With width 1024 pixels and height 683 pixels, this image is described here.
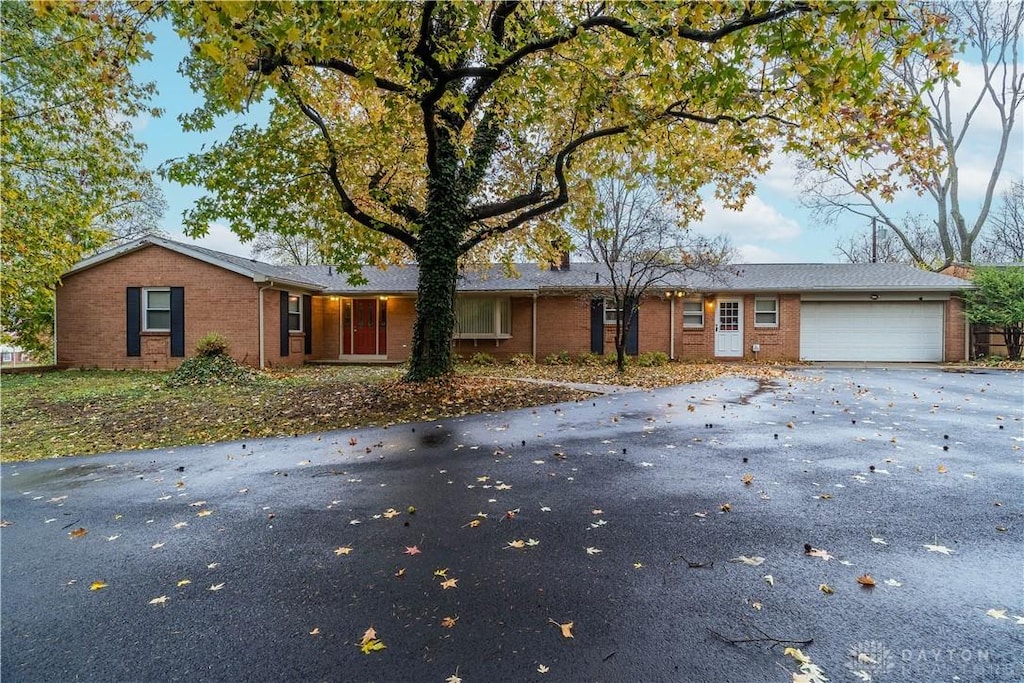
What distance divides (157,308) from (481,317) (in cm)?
1081

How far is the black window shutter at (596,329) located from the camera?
19.2 metres

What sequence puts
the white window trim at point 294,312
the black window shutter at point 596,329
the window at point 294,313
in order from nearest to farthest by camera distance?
1. the white window trim at point 294,312
2. the window at point 294,313
3. the black window shutter at point 596,329

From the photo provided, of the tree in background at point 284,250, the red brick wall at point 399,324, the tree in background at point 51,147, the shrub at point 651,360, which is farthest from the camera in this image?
the tree in background at point 284,250

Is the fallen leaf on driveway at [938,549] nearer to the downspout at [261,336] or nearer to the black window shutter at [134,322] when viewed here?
the downspout at [261,336]

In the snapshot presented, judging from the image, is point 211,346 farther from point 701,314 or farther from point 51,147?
point 701,314

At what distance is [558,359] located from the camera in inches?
Result: 738

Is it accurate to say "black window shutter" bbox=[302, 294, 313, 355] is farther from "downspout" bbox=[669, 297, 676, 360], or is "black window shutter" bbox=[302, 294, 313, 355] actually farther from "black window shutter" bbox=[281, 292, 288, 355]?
"downspout" bbox=[669, 297, 676, 360]

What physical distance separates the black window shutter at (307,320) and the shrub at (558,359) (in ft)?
29.5

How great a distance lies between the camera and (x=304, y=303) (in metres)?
18.8

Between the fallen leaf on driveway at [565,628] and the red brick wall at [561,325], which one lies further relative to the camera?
the red brick wall at [561,325]

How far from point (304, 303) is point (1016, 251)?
1533 inches

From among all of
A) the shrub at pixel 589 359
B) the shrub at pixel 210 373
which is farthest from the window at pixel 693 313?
the shrub at pixel 210 373

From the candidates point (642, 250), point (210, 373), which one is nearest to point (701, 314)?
point (642, 250)

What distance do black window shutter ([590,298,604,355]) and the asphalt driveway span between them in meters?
13.1
